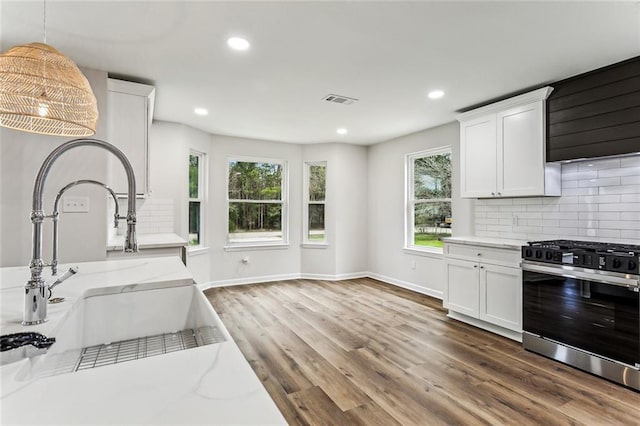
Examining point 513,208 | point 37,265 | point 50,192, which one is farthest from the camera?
point 513,208

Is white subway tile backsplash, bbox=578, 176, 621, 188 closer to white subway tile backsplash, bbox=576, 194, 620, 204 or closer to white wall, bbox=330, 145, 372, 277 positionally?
white subway tile backsplash, bbox=576, 194, 620, 204

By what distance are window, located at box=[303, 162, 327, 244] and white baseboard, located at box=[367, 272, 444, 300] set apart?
1159 millimetres

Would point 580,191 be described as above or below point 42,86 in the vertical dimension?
below

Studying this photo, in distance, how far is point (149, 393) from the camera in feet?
2.02

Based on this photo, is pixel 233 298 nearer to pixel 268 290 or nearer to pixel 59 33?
pixel 268 290

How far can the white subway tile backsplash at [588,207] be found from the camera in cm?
287

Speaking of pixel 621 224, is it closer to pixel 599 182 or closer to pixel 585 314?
pixel 599 182

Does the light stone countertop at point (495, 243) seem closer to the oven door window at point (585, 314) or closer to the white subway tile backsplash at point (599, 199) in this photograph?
the oven door window at point (585, 314)

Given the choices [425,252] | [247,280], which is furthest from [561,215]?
[247,280]

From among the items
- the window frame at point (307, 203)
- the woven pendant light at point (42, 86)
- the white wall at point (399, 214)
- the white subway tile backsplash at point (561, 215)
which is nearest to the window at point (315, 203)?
the window frame at point (307, 203)

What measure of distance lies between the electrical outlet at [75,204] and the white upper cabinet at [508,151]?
3.82 metres

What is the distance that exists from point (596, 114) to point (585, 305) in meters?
1.59

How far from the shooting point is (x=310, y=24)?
220 centimetres

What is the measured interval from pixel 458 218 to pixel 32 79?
14.3ft
